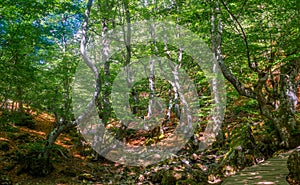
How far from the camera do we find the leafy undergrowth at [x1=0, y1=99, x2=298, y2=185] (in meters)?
8.56

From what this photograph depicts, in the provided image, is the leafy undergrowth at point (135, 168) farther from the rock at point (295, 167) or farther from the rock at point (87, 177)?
the rock at point (295, 167)

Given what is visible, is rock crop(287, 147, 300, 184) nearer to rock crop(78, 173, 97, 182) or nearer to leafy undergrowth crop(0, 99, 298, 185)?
leafy undergrowth crop(0, 99, 298, 185)

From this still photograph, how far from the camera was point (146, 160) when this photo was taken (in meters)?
13.8

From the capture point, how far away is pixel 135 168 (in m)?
12.8

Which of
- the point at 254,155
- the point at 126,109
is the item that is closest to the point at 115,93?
the point at 126,109

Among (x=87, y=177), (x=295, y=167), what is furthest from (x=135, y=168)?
(x=295, y=167)

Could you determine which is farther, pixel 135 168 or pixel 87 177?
pixel 135 168

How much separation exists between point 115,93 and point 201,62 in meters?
5.32

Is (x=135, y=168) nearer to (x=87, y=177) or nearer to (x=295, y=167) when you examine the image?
(x=87, y=177)

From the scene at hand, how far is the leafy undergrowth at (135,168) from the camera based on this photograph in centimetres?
856

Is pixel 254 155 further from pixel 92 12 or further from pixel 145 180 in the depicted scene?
pixel 92 12

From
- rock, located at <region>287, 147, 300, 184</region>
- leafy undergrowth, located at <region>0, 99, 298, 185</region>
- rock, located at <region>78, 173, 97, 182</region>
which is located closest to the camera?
rock, located at <region>287, 147, 300, 184</region>

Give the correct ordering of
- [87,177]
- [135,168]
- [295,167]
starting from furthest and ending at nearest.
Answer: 1. [135,168]
2. [87,177]
3. [295,167]

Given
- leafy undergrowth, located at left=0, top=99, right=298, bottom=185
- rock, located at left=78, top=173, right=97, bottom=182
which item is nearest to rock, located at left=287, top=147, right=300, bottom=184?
leafy undergrowth, located at left=0, top=99, right=298, bottom=185
